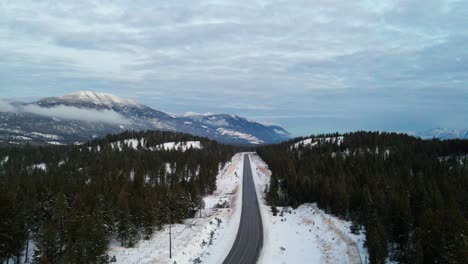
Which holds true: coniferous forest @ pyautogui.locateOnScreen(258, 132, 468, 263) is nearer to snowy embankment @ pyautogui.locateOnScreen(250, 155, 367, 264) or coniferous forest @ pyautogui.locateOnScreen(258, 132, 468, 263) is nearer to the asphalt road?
snowy embankment @ pyautogui.locateOnScreen(250, 155, 367, 264)

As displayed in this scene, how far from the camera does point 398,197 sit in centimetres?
6694

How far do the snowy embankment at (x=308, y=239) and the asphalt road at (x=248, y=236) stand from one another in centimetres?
146

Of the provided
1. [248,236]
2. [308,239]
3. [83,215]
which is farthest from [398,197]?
[83,215]

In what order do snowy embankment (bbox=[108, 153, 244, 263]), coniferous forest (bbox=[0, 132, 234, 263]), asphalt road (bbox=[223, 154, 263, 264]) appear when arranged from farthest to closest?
asphalt road (bbox=[223, 154, 263, 264]), snowy embankment (bbox=[108, 153, 244, 263]), coniferous forest (bbox=[0, 132, 234, 263])

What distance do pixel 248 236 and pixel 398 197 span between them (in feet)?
105

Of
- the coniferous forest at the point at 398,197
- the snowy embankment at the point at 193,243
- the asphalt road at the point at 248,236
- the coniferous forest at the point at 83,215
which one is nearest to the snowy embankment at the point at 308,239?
the asphalt road at the point at 248,236

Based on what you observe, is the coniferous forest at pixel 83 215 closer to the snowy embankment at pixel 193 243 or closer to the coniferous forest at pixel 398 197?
the snowy embankment at pixel 193 243

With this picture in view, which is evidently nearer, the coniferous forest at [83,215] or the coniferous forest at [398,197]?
the coniferous forest at [398,197]

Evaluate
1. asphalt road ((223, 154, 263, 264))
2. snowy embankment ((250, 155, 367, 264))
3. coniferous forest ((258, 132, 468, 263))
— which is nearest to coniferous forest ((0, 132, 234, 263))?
asphalt road ((223, 154, 263, 264))

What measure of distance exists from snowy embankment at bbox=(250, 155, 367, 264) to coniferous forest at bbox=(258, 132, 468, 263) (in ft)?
13.1

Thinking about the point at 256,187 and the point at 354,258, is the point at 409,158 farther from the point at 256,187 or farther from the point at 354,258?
the point at 354,258

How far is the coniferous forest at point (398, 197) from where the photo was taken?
4803 centimetres

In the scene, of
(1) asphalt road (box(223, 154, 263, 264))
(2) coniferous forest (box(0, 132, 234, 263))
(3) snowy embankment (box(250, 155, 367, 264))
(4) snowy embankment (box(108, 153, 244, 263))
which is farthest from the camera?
(3) snowy embankment (box(250, 155, 367, 264))

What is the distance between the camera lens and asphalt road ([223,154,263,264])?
58.9 m
